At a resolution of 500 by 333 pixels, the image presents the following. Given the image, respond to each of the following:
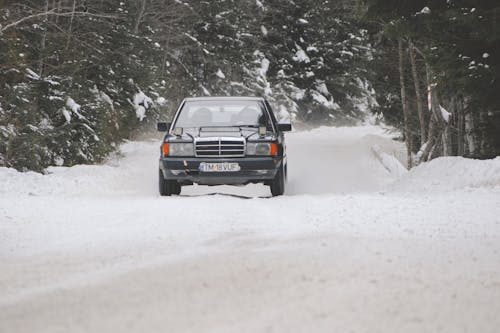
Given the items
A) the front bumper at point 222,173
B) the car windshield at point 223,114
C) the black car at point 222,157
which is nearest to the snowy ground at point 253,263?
the front bumper at point 222,173

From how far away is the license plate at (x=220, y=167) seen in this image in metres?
11.4

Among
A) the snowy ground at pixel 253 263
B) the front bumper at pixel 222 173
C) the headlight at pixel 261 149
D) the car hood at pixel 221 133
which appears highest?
the car hood at pixel 221 133

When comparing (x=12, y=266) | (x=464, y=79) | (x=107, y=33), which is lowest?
(x=12, y=266)

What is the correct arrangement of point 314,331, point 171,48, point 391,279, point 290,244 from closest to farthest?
point 314,331, point 391,279, point 290,244, point 171,48

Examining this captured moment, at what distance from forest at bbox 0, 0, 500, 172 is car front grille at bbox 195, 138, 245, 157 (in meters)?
3.24

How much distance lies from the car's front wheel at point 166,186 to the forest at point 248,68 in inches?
171

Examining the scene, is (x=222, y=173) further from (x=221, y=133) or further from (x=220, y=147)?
(x=221, y=133)

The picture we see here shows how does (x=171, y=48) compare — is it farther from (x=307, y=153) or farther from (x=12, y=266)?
(x=12, y=266)

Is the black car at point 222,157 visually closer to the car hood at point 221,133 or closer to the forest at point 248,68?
the car hood at point 221,133

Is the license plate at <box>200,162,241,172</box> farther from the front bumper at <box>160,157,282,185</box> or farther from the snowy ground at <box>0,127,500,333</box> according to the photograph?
the snowy ground at <box>0,127,500,333</box>

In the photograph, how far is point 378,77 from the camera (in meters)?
23.7

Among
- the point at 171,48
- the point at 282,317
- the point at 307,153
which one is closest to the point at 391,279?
the point at 282,317

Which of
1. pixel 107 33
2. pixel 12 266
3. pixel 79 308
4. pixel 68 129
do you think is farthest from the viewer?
pixel 107 33

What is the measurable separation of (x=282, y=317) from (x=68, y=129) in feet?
48.7
